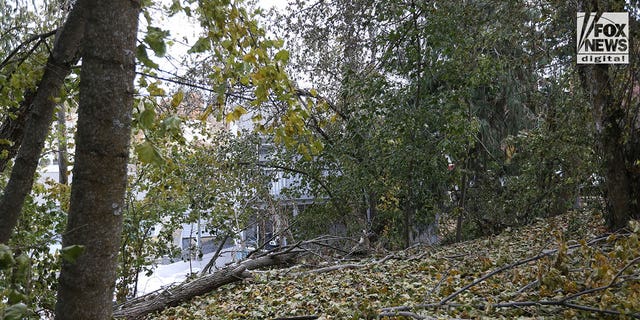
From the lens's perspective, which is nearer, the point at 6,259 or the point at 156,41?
the point at 6,259

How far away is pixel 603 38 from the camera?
182 inches

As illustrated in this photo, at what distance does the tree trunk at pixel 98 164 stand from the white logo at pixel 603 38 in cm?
444

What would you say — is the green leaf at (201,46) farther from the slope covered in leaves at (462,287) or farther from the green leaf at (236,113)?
the slope covered in leaves at (462,287)

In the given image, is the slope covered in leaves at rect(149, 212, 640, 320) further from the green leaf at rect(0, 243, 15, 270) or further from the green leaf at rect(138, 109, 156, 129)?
the green leaf at rect(0, 243, 15, 270)

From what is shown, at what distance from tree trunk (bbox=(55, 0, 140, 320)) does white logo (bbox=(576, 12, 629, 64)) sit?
14.6 ft

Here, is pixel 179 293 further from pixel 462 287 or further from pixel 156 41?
pixel 156 41

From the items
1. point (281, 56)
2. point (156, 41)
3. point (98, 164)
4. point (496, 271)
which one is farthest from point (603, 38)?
point (98, 164)

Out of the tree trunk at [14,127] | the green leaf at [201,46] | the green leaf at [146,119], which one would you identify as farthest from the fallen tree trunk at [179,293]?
the green leaf at [146,119]

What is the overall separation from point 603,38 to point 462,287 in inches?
112

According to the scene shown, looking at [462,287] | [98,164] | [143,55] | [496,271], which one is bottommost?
[462,287]

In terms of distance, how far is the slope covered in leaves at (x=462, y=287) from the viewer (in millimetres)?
2670

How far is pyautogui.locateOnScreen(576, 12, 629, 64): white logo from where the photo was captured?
4.50 meters

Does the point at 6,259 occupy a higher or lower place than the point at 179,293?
higher

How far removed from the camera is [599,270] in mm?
2590
